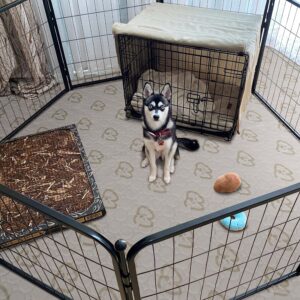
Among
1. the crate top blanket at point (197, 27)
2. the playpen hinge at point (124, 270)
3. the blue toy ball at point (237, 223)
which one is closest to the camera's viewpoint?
the playpen hinge at point (124, 270)

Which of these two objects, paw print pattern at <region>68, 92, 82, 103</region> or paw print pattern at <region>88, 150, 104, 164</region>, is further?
paw print pattern at <region>68, 92, 82, 103</region>

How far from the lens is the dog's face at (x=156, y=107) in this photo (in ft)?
5.66

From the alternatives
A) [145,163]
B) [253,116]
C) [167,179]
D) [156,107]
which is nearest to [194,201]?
[167,179]

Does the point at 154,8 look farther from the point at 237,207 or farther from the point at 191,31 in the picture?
the point at 237,207

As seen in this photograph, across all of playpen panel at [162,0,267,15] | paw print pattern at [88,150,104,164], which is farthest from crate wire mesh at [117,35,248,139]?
playpen panel at [162,0,267,15]

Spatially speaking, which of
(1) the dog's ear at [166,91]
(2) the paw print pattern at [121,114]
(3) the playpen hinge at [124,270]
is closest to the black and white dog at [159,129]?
(1) the dog's ear at [166,91]

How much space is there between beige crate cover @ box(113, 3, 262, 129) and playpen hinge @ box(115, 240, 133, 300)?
144cm

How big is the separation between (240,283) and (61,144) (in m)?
1.43

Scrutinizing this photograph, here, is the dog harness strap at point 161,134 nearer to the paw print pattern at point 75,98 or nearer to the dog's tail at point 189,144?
the dog's tail at point 189,144

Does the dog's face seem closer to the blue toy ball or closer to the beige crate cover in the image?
the beige crate cover

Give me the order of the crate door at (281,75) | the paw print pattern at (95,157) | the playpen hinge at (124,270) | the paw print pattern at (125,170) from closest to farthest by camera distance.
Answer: the playpen hinge at (124,270) < the paw print pattern at (125,170) < the paw print pattern at (95,157) < the crate door at (281,75)

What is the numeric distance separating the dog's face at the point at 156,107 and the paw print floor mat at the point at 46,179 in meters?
0.53

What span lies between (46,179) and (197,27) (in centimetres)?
A: 137

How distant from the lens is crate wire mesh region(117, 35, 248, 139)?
2246mm
